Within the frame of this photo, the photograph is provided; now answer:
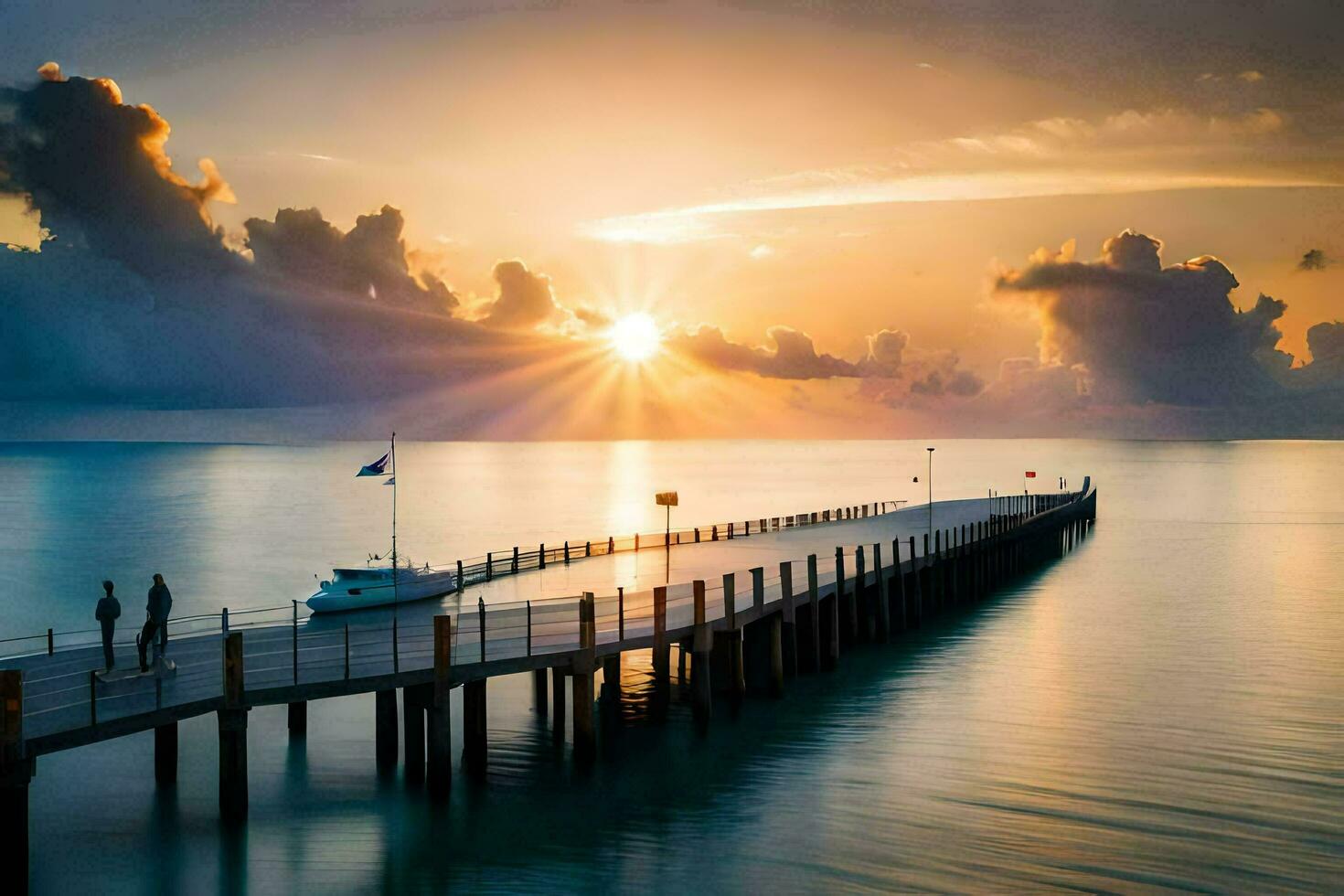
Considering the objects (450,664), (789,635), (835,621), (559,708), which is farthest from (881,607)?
(450,664)

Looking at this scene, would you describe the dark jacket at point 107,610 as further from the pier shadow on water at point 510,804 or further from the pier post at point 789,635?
Answer: the pier post at point 789,635

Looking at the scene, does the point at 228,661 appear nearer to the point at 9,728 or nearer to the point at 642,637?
the point at 9,728

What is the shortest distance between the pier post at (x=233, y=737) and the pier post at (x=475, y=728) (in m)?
4.62

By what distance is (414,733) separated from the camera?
23906mm

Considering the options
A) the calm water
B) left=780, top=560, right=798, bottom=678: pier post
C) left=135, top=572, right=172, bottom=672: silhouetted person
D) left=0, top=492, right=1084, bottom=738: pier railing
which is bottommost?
the calm water

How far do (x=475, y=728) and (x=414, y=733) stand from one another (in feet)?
4.11

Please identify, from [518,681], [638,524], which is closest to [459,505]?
[638,524]

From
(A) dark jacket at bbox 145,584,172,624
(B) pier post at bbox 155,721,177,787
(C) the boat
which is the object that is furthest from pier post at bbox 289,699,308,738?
(C) the boat

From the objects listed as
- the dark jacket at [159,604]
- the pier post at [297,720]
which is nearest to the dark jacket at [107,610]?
the dark jacket at [159,604]

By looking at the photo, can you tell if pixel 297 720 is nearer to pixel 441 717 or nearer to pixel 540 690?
pixel 540 690

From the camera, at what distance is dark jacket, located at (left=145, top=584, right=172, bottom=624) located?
21938mm

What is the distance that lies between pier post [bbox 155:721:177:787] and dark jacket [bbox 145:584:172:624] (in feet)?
11.7

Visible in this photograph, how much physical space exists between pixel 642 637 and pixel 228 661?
9.43 m

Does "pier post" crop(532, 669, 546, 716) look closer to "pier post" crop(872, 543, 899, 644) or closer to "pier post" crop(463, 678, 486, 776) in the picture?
"pier post" crop(463, 678, 486, 776)
